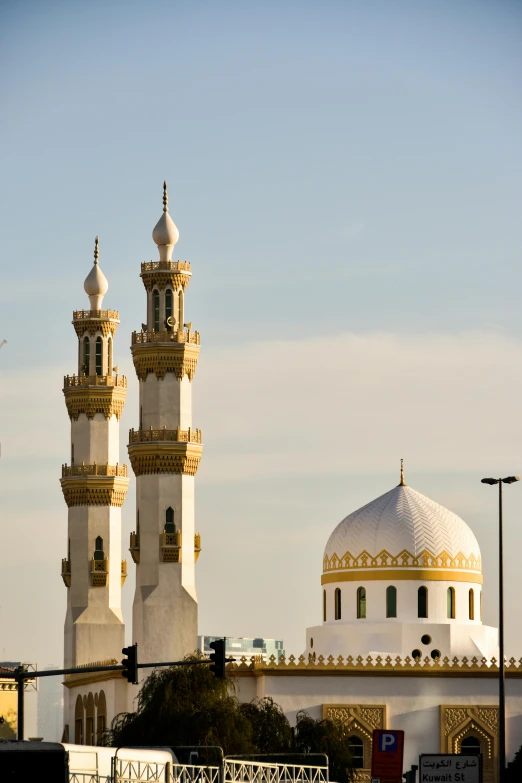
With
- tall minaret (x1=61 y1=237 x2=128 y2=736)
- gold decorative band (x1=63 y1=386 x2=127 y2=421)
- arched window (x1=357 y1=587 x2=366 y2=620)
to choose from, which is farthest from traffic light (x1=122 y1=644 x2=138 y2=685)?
gold decorative band (x1=63 y1=386 x2=127 y2=421)

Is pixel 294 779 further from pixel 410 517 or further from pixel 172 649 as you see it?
pixel 410 517

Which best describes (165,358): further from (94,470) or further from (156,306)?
(94,470)

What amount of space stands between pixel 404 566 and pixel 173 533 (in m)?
7.31

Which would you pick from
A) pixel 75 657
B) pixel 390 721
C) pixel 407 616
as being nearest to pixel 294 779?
pixel 390 721

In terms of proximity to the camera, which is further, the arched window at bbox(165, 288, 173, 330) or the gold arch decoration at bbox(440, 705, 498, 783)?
the arched window at bbox(165, 288, 173, 330)

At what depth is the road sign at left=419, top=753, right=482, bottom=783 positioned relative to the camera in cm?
2495

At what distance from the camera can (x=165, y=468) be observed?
177ft

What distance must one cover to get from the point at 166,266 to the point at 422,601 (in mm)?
13036

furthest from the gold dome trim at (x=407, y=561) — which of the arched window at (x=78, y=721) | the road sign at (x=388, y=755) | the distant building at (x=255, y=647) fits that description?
the distant building at (x=255, y=647)

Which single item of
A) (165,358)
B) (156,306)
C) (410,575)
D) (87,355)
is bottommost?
(410,575)

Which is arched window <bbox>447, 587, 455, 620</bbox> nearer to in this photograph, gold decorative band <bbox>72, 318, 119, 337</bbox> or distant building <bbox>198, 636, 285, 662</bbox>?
gold decorative band <bbox>72, 318, 119, 337</bbox>

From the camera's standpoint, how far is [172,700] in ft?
148

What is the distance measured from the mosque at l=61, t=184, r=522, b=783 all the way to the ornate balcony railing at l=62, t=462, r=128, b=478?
7 cm

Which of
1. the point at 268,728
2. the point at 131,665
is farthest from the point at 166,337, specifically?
the point at 131,665
